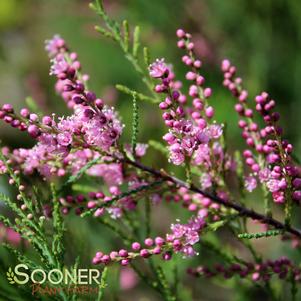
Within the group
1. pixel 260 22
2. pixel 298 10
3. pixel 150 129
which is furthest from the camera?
pixel 150 129

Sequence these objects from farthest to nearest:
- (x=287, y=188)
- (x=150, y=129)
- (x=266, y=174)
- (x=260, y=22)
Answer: (x=150, y=129) → (x=260, y=22) → (x=266, y=174) → (x=287, y=188)

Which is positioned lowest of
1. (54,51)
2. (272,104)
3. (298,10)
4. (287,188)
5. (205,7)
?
(287,188)

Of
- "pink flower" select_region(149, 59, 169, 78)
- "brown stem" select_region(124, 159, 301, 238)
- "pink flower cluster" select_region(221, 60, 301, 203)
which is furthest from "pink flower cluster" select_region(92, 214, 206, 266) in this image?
"pink flower" select_region(149, 59, 169, 78)

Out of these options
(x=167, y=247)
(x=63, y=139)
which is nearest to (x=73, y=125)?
(x=63, y=139)

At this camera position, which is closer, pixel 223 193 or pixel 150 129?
pixel 223 193

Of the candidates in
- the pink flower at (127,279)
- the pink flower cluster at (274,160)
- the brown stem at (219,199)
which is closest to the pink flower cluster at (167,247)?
the brown stem at (219,199)

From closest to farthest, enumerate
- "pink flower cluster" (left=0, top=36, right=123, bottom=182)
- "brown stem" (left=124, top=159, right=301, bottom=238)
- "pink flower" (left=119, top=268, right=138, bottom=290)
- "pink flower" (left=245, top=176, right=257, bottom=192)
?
"pink flower cluster" (left=0, top=36, right=123, bottom=182) → "brown stem" (left=124, top=159, right=301, bottom=238) → "pink flower" (left=245, top=176, right=257, bottom=192) → "pink flower" (left=119, top=268, right=138, bottom=290)

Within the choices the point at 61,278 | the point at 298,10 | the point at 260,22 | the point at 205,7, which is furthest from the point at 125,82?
the point at 61,278

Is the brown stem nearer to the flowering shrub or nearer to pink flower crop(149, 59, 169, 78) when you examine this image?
the flowering shrub

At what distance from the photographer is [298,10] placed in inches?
127

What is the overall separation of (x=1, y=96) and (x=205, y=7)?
3.74 m

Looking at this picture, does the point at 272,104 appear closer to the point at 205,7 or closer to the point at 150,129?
the point at 150,129

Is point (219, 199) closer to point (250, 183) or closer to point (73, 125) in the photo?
point (250, 183)

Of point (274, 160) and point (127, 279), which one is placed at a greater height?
point (127, 279)
